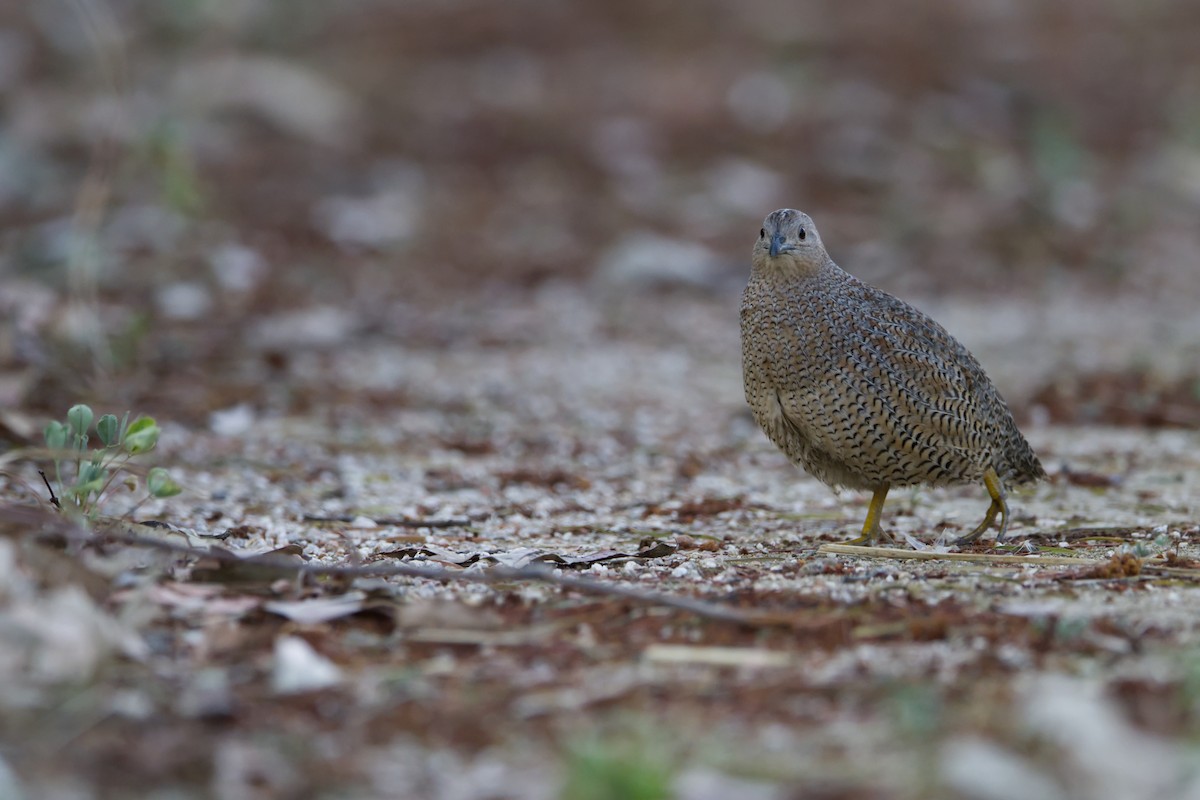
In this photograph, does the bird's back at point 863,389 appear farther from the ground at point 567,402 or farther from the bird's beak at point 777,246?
the ground at point 567,402

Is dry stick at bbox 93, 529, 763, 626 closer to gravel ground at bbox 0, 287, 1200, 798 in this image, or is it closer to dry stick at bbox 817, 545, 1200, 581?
gravel ground at bbox 0, 287, 1200, 798

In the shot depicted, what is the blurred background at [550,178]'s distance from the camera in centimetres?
823

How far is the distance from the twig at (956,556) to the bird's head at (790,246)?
1.01 meters

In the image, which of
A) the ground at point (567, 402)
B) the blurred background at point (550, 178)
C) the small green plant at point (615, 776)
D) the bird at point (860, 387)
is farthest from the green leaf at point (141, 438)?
the blurred background at point (550, 178)

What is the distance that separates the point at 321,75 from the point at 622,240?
5.29m

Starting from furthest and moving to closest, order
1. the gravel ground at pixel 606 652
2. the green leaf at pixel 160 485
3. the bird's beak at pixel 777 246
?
the bird's beak at pixel 777 246 < the green leaf at pixel 160 485 < the gravel ground at pixel 606 652

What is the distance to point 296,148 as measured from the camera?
1280 cm

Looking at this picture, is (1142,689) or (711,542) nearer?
(1142,689)

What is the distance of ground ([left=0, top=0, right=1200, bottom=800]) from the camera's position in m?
2.85

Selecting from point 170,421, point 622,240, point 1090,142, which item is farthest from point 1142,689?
point 1090,142

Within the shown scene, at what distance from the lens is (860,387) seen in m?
4.70

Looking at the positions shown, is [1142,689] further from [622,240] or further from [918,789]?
[622,240]

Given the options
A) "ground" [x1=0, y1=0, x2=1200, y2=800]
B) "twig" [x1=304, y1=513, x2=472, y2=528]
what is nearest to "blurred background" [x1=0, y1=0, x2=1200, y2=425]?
"ground" [x1=0, y1=0, x2=1200, y2=800]

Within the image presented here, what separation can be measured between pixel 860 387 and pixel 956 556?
2.30 ft
